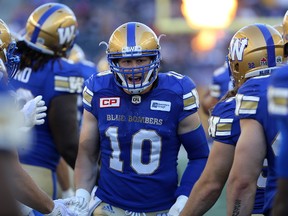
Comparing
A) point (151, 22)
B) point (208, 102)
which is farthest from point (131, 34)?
point (151, 22)

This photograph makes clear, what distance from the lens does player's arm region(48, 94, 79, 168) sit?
5.74m

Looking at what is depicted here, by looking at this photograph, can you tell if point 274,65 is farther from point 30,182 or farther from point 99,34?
point 99,34

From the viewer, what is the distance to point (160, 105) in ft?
15.0

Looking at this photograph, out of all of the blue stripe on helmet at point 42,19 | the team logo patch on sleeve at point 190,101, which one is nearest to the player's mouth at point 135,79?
the team logo patch on sleeve at point 190,101

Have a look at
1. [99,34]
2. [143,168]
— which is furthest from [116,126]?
[99,34]

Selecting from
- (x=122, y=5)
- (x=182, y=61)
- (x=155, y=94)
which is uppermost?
(x=155, y=94)

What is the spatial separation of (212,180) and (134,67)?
2.81ft

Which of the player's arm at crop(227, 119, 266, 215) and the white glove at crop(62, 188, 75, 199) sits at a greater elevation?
the player's arm at crop(227, 119, 266, 215)

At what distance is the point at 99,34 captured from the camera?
15.1 metres

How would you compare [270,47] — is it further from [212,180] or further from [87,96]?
[87,96]

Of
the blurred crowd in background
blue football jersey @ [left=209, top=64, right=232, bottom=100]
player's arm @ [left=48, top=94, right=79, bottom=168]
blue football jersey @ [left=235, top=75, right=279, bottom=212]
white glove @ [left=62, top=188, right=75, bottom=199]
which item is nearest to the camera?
blue football jersey @ [left=235, top=75, right=279, bottom=212]

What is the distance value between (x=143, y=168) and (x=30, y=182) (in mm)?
914

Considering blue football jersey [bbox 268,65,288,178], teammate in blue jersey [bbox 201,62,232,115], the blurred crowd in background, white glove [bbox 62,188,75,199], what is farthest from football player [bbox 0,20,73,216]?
the blurred crowd in background

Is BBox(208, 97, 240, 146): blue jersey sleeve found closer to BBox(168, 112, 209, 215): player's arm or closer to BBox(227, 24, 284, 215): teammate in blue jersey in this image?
BBox(227, 24, 284, 215): teammate in blue jersey
